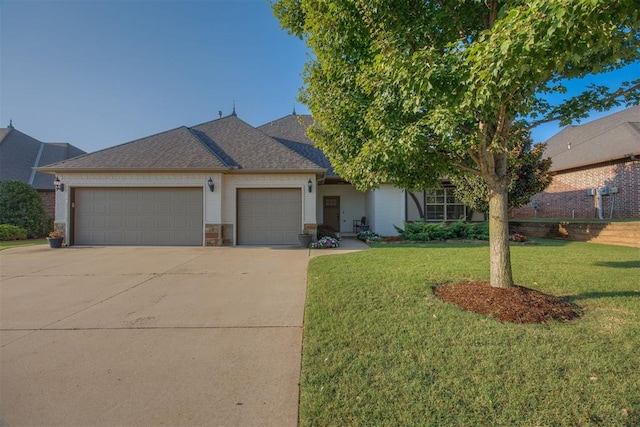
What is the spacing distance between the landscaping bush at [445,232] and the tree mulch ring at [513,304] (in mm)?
7819

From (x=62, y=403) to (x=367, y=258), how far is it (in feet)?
22.3

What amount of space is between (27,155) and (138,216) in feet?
48.5

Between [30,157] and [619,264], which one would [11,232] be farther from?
[619,264]

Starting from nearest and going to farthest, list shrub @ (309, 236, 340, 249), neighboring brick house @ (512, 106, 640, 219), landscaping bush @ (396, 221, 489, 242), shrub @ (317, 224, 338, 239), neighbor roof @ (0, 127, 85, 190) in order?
shrub @ (309, 236, 340, 249) → landscaping bush @ (396, 221, 489, 242) → shrub @ (317, 224, 338, 239) → neighboring brick house @ (512, 106, 640, 219) → neighbor roof @ (0, 127, 85, 190)

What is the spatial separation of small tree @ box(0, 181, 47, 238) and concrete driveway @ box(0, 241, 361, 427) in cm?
1102

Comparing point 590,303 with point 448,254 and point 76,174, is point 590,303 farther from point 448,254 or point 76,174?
point 76,174

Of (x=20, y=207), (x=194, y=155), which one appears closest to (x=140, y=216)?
(x=194, y=155)

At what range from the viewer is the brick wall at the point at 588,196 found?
1452 cm

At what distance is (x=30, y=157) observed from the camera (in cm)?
2002

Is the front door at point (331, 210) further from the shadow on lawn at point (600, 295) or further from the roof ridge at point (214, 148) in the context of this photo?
the shadow on lawn at point (600, 295)

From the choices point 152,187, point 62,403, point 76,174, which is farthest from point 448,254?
point 76,174

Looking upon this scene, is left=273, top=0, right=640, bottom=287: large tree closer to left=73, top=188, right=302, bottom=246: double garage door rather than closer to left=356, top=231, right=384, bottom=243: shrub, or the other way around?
left=356, top=231, right=384, bottom=243: shrub

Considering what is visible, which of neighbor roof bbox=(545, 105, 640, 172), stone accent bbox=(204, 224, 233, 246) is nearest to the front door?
stone accent bbox=(204, 224, 233, 246)

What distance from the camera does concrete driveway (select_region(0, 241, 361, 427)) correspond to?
2391 millimetres
